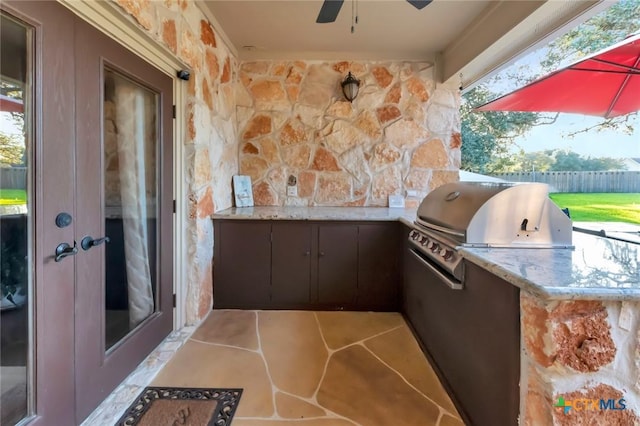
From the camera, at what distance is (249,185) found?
341 centimetres

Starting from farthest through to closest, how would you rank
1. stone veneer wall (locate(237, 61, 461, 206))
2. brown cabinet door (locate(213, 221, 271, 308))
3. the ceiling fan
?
stone veneer wall (locate(237, 61, 461, 206))
brown cabinet door (locate(213, 221, 271, 308))
the ceiling fan

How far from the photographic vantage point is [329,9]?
207 cm

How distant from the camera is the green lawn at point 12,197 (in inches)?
43.1

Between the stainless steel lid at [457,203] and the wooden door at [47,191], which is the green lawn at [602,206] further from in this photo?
the wooden door at [47,191]

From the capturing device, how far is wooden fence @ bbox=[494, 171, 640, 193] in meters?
2.72

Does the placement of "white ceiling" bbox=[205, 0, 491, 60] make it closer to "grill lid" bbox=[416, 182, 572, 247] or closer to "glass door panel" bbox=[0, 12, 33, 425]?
"glass door panel" bbox=[0, 12, 33, 425]

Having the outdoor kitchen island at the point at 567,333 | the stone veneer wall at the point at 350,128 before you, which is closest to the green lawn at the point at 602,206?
the stone veneer wall at the point at 350,128

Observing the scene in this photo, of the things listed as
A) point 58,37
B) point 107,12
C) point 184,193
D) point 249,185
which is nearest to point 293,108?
point 249,185

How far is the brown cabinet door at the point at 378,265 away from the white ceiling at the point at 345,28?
Result: 1.80m

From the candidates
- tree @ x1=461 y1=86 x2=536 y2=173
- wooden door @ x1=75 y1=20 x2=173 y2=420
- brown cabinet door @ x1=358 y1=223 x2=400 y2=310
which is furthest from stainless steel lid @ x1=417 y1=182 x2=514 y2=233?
tree @ x1=461 y1=86 x2=536 y2=173

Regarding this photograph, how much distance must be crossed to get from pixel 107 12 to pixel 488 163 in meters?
3.88

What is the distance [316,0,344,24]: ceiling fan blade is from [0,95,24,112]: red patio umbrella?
5.59ft

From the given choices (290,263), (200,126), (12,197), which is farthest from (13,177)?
(290,263)

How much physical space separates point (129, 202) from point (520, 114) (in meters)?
4.12
